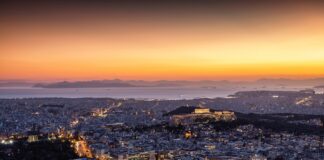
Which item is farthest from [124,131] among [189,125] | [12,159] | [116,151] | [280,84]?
[280,84]

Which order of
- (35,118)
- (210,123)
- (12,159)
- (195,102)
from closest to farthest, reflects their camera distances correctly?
(12,159), (210,123), (35,118), (195,102)

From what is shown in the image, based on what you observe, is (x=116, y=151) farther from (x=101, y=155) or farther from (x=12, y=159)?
(x=12, y=159)

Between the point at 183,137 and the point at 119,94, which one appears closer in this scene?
the point at 183,137

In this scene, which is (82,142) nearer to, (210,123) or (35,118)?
(210,123)

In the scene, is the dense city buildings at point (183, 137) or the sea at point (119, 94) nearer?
the dense city buildings at point (183, 137)

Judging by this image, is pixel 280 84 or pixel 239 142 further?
pixel 280 84

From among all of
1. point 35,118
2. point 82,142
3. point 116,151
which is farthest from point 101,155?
point 35,118

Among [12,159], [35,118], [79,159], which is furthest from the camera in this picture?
[35,118]

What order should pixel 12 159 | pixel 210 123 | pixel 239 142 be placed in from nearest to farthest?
pixel 12 159, pixel 239 142, pixel 210 123

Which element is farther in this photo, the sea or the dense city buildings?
the sea
